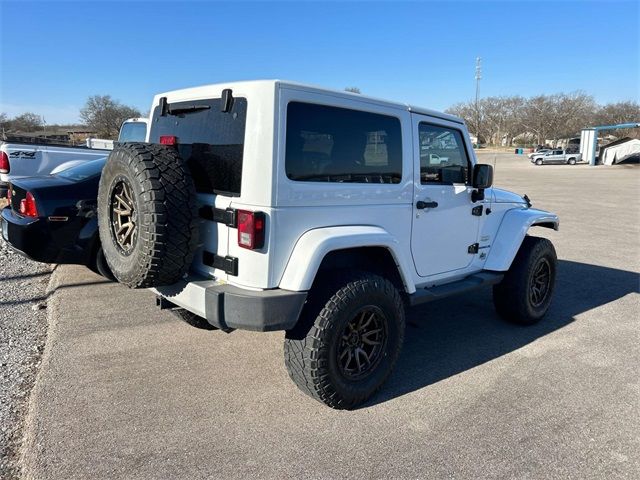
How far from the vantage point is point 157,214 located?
2.68m

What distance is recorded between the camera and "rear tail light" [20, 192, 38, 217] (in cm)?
474

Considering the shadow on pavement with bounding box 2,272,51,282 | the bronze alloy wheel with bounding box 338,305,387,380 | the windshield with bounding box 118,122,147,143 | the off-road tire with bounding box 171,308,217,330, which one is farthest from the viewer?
the windshield with bounding box 118,122,147,143

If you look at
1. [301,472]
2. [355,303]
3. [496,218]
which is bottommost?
[301,472]

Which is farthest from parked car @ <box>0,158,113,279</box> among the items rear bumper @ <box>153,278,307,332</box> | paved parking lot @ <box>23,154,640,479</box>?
rear bumper @ <box>153,278,307,332</box>

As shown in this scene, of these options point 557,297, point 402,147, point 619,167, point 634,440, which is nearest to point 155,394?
point 402,147

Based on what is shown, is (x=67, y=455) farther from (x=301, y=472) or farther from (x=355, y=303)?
(x=355, y=303)

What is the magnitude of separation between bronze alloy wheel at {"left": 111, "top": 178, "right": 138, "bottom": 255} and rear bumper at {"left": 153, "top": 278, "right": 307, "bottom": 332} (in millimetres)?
544

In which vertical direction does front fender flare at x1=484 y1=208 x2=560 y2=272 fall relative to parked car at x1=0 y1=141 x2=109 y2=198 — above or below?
below

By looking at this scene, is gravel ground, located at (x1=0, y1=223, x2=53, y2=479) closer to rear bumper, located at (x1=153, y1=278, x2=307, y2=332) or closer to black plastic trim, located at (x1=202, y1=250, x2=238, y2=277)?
rear bumper, located at (x1=153, y1=278, x2=307, y2=332)

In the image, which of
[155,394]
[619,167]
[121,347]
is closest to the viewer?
[155,394]

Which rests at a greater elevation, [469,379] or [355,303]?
[355,303]

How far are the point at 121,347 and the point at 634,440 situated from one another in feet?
12.7

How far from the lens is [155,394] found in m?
3.29

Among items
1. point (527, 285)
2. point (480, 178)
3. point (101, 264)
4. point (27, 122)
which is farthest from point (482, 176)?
point (27, 122)
